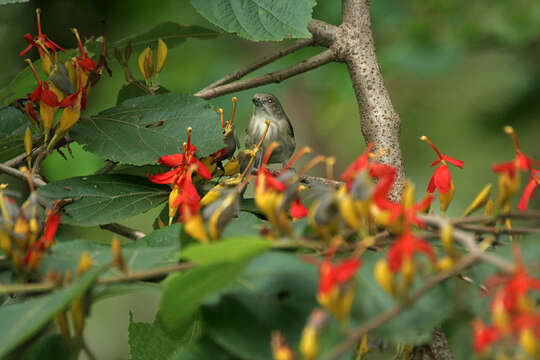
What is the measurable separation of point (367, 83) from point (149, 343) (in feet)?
2.29

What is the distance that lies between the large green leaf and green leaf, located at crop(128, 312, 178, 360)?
0.33 metres

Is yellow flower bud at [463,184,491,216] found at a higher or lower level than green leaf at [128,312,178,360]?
higher

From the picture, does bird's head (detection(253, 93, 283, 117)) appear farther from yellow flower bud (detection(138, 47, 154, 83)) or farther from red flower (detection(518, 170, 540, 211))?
red flower (detection(518, 170, 540, 211))

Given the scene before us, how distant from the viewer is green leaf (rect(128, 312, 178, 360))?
1.07 m

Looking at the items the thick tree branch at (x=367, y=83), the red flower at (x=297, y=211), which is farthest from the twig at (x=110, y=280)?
the thick tree branch at (x=367, y=83)

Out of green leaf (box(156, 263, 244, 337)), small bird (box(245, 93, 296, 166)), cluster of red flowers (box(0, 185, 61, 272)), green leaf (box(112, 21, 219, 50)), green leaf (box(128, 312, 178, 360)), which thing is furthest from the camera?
small bird (box(245, 93, 296, 166))

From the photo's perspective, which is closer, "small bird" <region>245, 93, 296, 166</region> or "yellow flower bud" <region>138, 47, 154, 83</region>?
"yellow flower bud" <region>138, 47, 154, 83</region>

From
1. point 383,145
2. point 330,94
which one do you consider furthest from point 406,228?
point 330,94

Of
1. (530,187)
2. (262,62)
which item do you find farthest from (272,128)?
(530,187)

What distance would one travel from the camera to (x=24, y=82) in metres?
1.47

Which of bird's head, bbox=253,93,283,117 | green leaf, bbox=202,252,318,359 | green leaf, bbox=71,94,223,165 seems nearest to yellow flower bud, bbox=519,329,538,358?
green leaf, bbox=202,252,318,359

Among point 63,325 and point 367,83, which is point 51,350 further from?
point 367,83

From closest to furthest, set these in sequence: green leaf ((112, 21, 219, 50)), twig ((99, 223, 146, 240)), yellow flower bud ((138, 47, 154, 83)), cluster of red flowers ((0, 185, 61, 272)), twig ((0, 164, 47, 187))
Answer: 1. cluster of red flowers ((0, 185, 61, 272))
2. twig ((0, 164, 47, 187))
3. twig ((99, 223, 146, 240))
4. yellow flower bud ((138, 47, 154, 83))
5. green leaf ((112, 21, 219, 50))

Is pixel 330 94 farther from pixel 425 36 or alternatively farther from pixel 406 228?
pixel 406 228
